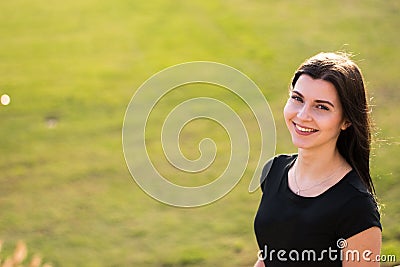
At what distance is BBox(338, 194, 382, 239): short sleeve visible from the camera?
2.15 metres

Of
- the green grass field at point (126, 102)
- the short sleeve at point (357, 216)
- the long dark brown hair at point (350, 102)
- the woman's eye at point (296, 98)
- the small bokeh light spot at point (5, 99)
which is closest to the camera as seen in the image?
the short sleeve at point (357, 216)

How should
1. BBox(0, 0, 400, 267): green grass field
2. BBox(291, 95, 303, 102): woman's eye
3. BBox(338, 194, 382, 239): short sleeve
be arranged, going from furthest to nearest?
1. BBox(0, 0, 400, 267): green grass field
2. BBox(291, 95, 303, 102): woman's eye
3. BBox(338, 194, 382, 239): short sleeve

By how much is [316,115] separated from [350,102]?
11cm

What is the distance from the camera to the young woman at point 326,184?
7.16 feet

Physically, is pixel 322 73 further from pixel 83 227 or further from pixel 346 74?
pixel 83 227

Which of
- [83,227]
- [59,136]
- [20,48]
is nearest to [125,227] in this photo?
[83,227]

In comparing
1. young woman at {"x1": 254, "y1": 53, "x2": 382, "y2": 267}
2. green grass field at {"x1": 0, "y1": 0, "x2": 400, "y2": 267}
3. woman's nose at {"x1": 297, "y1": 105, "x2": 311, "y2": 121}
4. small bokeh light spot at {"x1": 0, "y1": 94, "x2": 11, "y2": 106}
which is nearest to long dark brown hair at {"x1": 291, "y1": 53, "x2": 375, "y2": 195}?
young woman at {"x1": 254, "y1": 53, "x2": 382, "y2": 267}

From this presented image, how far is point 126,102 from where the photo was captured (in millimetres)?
7434

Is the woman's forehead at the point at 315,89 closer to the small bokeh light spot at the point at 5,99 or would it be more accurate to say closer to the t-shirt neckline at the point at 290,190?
the t-shirt neckline at the point at 290,190

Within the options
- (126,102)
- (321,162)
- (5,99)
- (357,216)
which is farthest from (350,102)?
(5,99)

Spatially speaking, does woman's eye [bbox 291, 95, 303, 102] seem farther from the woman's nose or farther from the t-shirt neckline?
the t-shirt neckline

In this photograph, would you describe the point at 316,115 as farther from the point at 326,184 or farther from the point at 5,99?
the point at 5,99

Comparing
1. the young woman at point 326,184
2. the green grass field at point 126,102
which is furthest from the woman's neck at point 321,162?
the green grass field at point 126,102

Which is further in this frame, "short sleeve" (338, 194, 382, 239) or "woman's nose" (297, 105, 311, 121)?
"woman's nose" (297, 105, 311, 121)
